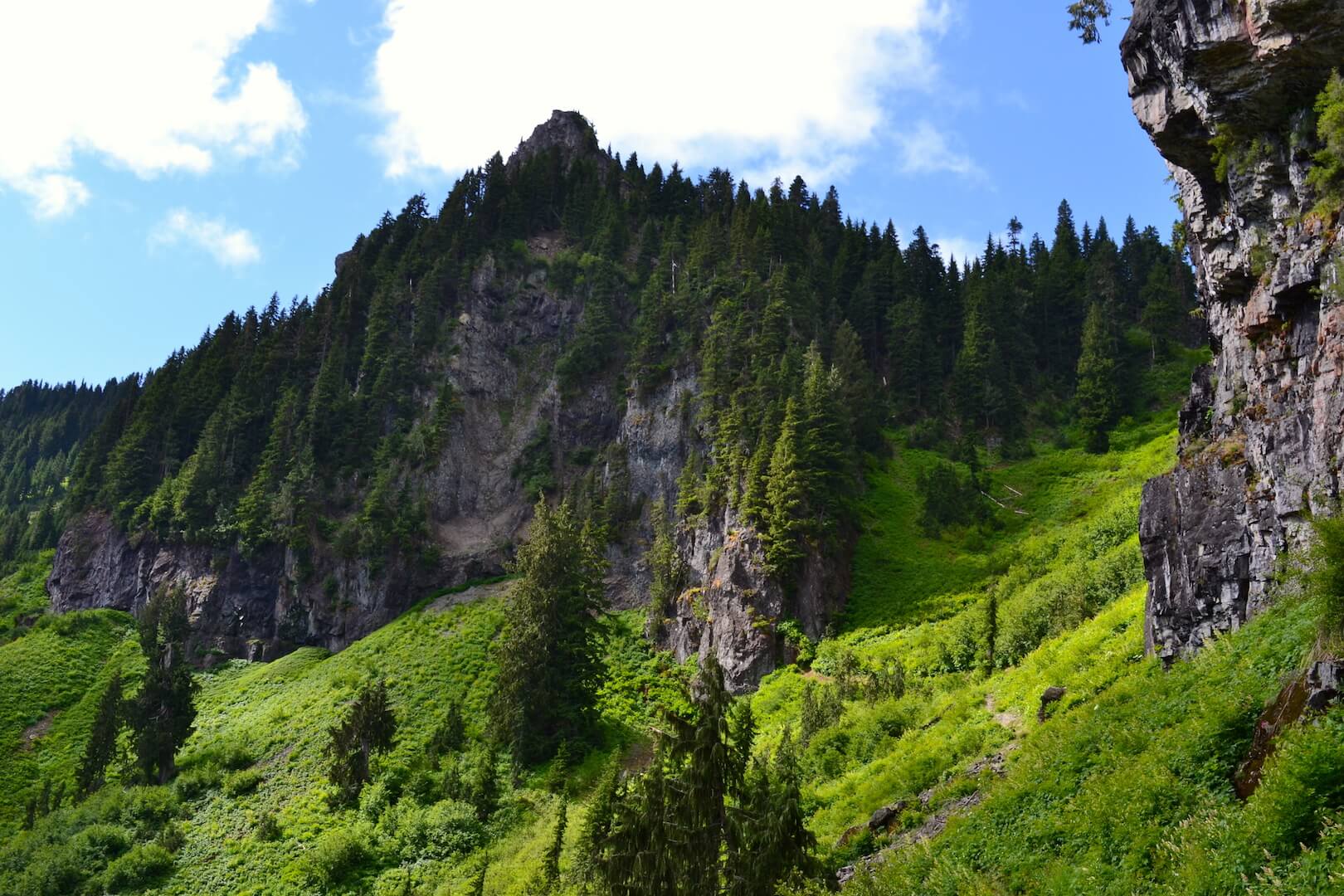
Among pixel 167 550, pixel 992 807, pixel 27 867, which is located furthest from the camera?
pixel 167 550

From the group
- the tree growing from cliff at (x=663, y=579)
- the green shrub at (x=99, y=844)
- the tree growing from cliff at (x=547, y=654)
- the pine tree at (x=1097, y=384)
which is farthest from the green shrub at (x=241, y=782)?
the pine tree at (x=1097, y=384)

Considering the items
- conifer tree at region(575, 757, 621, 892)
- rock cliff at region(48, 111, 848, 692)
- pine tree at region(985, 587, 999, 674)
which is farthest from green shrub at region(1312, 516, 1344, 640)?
rock cliff at region(48, 111, 848, 692)

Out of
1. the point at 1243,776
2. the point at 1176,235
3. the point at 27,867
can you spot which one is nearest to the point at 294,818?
the point at 27,867

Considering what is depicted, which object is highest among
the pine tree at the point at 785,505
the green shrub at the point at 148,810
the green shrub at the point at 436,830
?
the pine tree at the point at 785,505

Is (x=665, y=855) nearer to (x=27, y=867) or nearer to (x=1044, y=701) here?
(x=1044, y=701)

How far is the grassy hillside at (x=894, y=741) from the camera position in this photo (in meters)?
15.0

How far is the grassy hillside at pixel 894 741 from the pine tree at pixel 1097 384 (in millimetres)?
1648

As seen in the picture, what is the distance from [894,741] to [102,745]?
1906 inches

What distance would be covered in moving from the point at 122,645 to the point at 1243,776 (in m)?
82.7

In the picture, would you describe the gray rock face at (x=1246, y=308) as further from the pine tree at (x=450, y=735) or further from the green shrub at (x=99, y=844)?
the green shrub at (x=99, y=844)

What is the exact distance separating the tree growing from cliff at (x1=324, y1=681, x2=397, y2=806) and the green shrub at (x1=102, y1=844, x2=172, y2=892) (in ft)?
25.1

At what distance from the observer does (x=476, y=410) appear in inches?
3332

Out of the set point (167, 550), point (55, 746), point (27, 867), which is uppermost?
point (167, 550)

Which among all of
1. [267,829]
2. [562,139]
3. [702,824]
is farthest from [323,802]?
[562,139]
